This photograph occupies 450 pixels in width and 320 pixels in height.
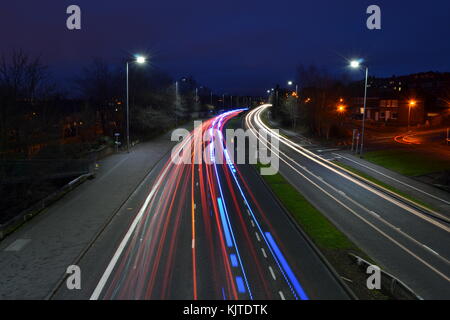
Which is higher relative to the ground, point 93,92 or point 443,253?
point 93,92

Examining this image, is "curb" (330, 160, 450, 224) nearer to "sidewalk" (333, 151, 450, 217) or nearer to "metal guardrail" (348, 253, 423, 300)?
"sidewalk" (333, 151, 450, 217)

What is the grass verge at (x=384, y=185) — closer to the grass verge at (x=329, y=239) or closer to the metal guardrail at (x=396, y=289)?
the grass verge at (x=329, y=239)

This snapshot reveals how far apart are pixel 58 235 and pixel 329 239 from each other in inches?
484

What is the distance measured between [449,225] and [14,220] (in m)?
21.7

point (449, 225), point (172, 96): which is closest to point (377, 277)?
point (449, 225)

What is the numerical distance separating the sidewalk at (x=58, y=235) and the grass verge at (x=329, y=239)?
30.6 feet

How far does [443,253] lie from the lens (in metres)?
15.2

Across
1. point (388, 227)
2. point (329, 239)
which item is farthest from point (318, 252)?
point (388, 227)

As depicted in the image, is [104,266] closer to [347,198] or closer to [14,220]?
[14,220]

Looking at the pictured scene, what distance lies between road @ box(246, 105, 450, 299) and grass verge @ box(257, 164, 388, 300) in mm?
617

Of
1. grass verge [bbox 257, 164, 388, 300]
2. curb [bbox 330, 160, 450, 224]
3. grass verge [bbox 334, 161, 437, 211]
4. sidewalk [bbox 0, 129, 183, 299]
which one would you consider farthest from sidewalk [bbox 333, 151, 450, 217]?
sidewalk [bbox 0, 129, 183, 299]

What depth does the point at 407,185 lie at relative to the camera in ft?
87.9

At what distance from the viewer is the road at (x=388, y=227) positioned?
43.9ft

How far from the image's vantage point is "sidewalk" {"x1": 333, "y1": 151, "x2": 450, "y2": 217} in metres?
22.6
